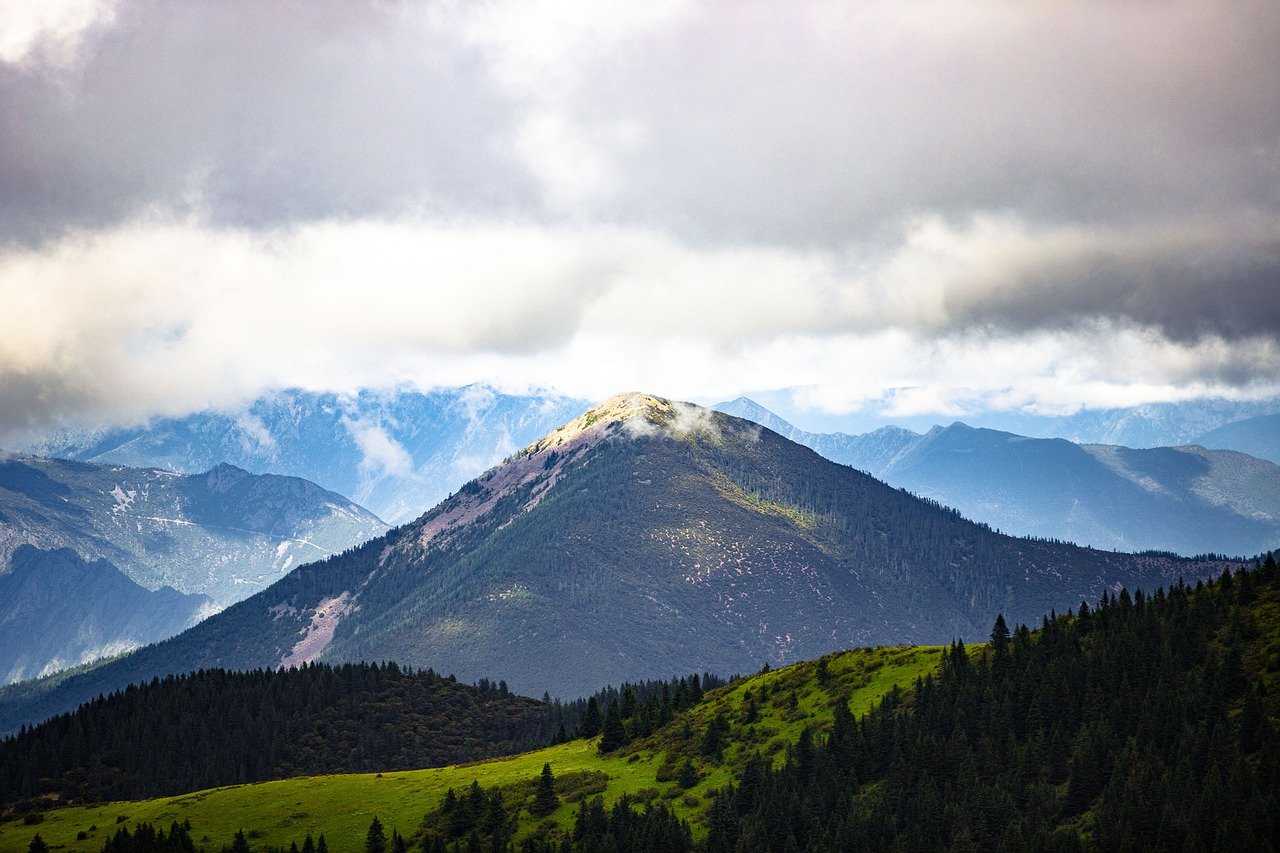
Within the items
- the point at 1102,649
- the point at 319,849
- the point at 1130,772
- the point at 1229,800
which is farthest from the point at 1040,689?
the point at 319,849

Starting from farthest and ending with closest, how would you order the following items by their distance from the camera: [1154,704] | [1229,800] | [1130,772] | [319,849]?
[319,849], [1154,704], [1130,772], [1229,800]

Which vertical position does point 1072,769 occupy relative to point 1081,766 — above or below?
below

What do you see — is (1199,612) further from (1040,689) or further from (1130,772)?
(1130,772)

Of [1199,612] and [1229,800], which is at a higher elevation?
[1199,612]

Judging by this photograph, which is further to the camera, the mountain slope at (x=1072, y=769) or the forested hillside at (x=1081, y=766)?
the mountain slope at (x=1072, y=769)

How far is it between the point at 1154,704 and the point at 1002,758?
22748mm

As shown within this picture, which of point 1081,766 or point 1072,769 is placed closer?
point 1081,766

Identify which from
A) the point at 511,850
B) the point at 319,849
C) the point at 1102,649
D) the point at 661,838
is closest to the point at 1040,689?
the point at 1102,649

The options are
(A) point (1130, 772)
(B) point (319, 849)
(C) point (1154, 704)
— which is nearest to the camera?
(A) point (1130, 772)

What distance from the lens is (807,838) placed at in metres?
182

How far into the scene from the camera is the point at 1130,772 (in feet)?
545

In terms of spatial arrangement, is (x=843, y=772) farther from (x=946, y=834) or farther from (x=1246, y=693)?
(x=1246, y=693)

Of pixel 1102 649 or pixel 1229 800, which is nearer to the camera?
pixel 1229 800

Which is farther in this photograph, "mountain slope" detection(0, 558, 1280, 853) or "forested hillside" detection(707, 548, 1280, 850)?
"mountain slope" detection(0, 558, 1280, 853)
